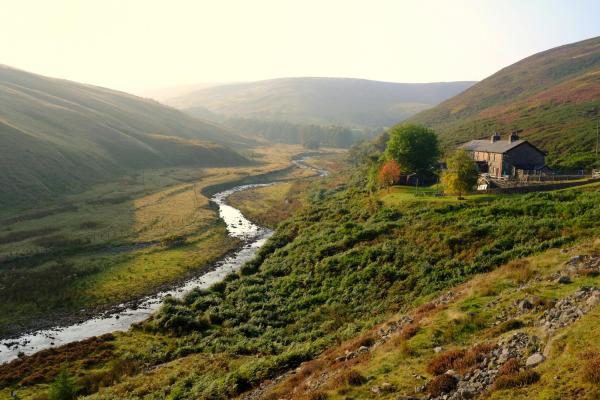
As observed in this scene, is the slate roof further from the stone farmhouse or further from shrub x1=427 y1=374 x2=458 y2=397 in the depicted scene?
shrub x1=427 y1=374 x2=458 y2=397

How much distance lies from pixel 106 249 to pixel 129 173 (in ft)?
268

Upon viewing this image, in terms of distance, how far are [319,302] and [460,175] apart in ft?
86.8

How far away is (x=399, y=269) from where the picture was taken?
142ft

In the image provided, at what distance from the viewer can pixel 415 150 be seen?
261 feet

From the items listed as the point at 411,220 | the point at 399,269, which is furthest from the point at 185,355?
the point at 411,220

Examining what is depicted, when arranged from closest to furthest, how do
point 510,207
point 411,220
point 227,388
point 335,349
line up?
point 227,388
point 335,349
point 510,207
point 411,220

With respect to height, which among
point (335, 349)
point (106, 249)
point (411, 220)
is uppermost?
point (411, 220)

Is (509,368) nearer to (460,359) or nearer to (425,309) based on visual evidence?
(460,359)

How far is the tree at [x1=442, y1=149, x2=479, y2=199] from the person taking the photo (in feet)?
183

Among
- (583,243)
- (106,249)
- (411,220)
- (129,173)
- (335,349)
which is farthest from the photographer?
(129,173)

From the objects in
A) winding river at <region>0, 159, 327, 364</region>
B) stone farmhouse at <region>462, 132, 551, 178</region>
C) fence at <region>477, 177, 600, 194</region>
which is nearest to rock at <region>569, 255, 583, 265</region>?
fence at <region>477, 177, 600, 194</region>

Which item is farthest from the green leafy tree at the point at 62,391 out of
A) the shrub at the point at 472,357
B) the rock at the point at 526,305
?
the rock at the point at 526,305

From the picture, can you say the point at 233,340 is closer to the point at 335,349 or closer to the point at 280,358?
the point at 280,358

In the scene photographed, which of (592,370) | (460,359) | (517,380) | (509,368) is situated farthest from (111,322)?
(592,370)
